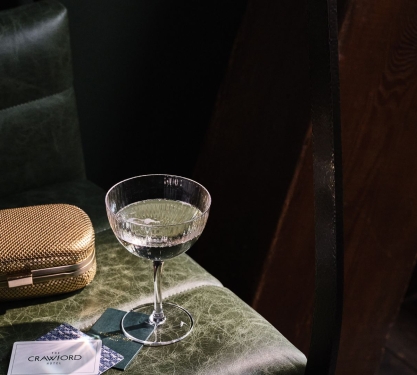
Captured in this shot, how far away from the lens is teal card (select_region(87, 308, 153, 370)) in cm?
97

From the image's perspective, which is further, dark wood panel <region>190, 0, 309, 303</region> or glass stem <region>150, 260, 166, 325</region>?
dark wood panel <region>190, 0, 309, 303</region>

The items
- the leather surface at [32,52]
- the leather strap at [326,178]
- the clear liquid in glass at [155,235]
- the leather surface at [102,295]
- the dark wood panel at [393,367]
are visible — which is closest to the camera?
the leather strap at [326,178]

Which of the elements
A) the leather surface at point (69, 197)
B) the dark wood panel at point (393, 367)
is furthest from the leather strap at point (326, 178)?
the dark wood panel at point (393, 367)

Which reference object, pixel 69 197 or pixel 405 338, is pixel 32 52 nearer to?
pixel 69 197

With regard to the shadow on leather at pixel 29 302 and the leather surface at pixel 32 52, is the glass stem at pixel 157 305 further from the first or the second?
the leather surface at pixel 32 52

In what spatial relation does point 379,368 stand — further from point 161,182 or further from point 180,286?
point 161,182

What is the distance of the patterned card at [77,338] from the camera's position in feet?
3.10

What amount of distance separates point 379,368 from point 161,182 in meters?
1.12

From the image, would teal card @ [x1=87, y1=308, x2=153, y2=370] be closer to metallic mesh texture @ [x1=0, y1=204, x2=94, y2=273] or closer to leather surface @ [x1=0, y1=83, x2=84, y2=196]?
metallic mesh texture @ [x1=0, y1=204, x2=94, y2=273]

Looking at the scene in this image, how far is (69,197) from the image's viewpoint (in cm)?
141

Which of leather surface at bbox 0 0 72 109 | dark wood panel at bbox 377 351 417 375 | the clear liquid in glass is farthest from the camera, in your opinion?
dark wood panel at bbox 377 351 417 375

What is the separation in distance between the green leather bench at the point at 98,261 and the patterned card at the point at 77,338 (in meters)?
0.01

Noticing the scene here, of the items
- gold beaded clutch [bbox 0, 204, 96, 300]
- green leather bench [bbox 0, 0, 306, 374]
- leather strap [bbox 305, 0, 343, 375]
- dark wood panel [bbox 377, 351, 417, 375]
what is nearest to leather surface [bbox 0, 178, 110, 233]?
green leather bench [bbox 0, 0, 306, 374]

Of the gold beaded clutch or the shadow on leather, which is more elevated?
the gold beaded clutch
